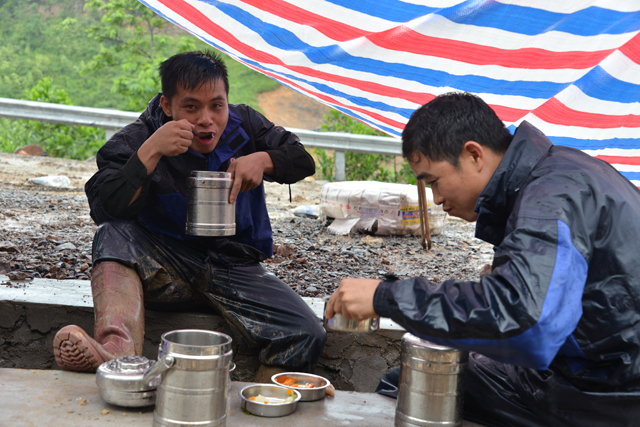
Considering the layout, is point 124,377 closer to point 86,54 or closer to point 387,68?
point 387,68

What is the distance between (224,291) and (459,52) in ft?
5.91

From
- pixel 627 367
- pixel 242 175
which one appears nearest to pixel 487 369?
pixel 627 367

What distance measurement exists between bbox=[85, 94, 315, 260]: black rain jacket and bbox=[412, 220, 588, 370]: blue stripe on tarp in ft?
5.44

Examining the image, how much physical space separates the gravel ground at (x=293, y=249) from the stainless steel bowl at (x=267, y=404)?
1609mm

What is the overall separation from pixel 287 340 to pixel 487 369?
947mm

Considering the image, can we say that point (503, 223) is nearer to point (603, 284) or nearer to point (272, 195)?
point (603, 284)

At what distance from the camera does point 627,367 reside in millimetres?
1763

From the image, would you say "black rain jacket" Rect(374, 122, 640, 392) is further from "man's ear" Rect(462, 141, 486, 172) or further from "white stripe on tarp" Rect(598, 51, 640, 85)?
"white stripe on tarp" Rect(598, 51, 640, 85)

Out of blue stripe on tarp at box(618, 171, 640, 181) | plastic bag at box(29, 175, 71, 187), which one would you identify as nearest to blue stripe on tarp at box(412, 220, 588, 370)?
blue stripe on tarp at box(618, 171, 640, 181)

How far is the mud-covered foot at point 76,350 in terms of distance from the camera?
2.14 m

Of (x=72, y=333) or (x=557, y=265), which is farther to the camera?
(x=72, y=333)

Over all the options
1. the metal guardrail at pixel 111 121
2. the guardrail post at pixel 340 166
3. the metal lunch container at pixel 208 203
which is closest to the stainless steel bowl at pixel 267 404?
the metal lunch container at pixel 208 203

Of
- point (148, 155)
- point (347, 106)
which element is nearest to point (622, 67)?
point (347, 106)

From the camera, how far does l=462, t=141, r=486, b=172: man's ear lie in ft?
6.22
